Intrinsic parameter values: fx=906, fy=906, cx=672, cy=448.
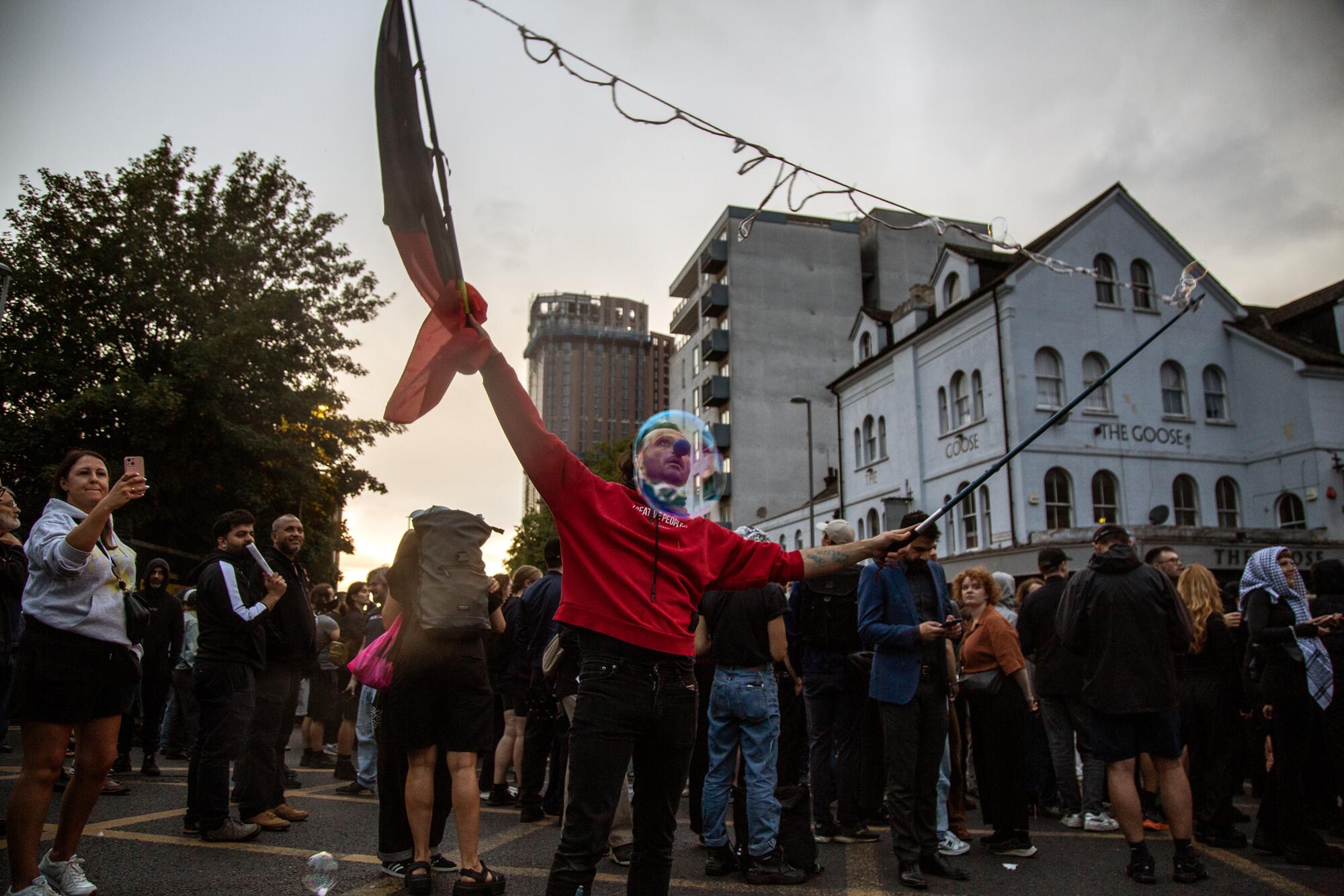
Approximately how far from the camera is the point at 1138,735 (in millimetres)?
5629

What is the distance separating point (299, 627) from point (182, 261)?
973 inches

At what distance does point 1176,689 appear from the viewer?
5.58 m

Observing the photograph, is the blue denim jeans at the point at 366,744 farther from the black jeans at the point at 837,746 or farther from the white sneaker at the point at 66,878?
the black jeans at the point at 837,746

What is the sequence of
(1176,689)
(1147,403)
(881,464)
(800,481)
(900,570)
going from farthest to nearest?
(800,481)
(881,464)
(1147,403)
(900,570)
(1176,689)

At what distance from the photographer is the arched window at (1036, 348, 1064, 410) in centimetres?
2622

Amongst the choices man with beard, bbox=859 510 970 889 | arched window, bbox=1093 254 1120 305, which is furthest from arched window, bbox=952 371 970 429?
man with beard, bbox=859 510 970 889

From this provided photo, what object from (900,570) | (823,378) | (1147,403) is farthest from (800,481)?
(900,570)

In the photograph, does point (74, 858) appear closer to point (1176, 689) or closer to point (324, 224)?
point (1176, 689)

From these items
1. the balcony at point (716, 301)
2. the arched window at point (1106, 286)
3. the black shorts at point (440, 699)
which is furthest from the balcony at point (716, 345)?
the black shorts at point (440, 699)

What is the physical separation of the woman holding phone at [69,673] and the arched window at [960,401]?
26.0 m

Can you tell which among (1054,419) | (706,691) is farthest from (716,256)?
(1054,419)

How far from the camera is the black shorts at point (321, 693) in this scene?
33.5 ft

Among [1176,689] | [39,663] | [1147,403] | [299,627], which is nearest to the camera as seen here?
[39,663]

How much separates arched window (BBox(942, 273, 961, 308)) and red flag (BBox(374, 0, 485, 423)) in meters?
27.8
